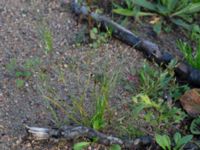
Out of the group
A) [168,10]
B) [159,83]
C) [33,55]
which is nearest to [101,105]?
[159,83]

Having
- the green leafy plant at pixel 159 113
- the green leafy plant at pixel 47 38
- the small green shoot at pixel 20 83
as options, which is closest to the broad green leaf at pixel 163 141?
the green leafy plant at pixel 159 113

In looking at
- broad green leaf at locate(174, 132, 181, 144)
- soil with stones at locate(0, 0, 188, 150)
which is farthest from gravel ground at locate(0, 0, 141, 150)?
broad green leaf at locate(174, 132, 181, 144)

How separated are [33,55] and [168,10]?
1103mm

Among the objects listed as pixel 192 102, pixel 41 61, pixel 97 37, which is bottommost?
pixel 192 102

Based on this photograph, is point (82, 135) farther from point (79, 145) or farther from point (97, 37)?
point (97, 37)

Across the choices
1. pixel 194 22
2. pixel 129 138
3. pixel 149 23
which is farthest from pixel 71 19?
pixel 129 138

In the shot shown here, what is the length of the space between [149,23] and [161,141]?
127 centimetres

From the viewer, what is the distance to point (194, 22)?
3885 millimetres

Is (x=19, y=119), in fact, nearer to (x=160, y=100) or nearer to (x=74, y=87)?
(x=74, y=87)

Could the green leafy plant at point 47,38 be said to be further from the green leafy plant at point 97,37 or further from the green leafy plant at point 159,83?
the green leafy plant at point 159,83

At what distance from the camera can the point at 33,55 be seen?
3449 mm

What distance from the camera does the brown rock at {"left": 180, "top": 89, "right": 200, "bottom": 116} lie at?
3.17m

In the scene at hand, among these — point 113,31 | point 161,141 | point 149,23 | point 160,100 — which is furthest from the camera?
point 149,23

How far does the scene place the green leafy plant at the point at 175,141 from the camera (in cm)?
286
